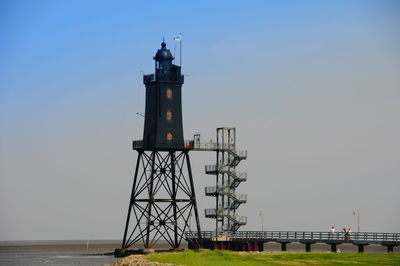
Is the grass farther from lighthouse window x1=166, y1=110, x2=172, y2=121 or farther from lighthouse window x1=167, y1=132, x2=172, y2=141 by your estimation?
lighthouse window x1=166, y1=110, x2=172, y2=121

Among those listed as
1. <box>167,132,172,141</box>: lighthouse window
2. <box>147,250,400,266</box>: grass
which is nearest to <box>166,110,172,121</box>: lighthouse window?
<box>167,132,172,141</box>: lighthouse window

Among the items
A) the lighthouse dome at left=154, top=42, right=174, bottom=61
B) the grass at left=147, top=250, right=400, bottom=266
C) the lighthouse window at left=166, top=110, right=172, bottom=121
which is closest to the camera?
the grass at left=147, top=250, right=400, bottom=266

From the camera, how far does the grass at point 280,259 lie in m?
69.9

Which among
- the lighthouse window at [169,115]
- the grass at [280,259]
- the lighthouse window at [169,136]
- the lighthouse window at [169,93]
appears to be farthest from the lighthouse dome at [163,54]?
the grass at [280,259]

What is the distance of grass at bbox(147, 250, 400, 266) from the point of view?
69.9 meters

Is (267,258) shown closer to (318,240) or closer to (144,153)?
(318,240)

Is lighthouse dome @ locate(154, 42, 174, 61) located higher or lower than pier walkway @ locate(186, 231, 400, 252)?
higher

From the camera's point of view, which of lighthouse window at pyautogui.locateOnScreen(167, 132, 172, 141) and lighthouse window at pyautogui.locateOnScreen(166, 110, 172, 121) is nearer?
lighthouse window at pyautogui.locateOnScreen(167, 132, 172, 141)

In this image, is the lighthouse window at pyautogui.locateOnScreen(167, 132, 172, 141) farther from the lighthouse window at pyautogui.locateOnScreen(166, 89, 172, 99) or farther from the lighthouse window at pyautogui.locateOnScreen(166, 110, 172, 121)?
the lighthouse window at pyautogui.locateOnScreen(166, 89, 172, 99)

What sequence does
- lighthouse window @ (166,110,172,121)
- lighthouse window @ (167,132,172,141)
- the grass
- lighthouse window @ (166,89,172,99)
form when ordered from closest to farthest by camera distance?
the grass
lighthouse window @ (167,132,172,141)
lighthouse window @ (166,110,172,121)
lighthouse window @ (166,89,172,99)

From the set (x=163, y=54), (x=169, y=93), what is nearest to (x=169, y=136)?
(x=169, y=93)

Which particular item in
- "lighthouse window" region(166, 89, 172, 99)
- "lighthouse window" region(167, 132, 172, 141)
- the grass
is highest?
"lighthouse window" region(166, 89, 172, 99)

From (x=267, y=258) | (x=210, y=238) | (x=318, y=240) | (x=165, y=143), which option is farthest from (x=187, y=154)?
(x=267, y=258)

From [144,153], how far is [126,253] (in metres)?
10.5
